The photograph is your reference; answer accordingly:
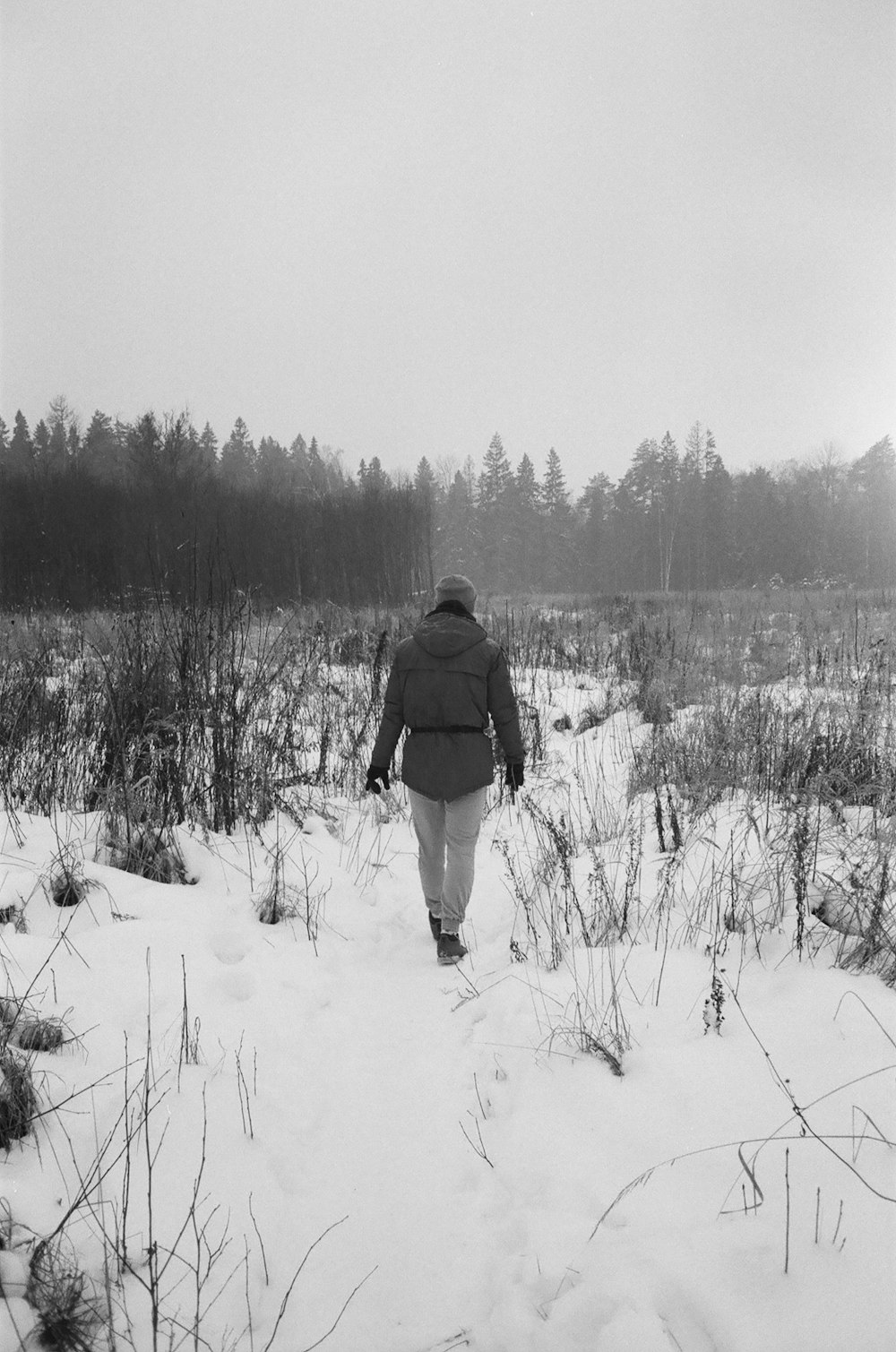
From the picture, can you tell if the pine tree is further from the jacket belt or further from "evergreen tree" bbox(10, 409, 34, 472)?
the jacket belt

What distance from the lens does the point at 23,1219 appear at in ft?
5.41

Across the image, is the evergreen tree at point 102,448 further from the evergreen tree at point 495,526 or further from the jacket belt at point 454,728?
the jacket belt at point 454,728

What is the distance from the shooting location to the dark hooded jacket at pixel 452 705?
11.0ft

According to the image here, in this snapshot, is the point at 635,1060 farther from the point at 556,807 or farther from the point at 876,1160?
the point at 556,807

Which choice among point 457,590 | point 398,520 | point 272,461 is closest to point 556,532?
point 272,461

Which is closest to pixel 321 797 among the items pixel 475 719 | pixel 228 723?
pixel 228 723

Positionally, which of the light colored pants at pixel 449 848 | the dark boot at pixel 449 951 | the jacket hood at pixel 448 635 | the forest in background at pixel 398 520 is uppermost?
the forest in background at pixel 398 520

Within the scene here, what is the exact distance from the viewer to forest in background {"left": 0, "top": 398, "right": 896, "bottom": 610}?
2142cm

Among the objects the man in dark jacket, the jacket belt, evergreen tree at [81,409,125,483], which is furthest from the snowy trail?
evergreen tree at [81,409,125,483]

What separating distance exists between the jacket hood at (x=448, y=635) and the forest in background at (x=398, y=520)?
49.6 ft

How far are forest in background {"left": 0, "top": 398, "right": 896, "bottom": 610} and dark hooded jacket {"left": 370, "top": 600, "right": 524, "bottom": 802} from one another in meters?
Answer: 15.1

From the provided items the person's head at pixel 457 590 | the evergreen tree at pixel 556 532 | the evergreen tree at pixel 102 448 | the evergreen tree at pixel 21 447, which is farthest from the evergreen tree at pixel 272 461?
the person's head at pixel 457 590

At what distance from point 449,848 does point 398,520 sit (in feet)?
84.4

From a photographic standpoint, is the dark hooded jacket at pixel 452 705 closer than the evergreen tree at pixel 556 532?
Yes
